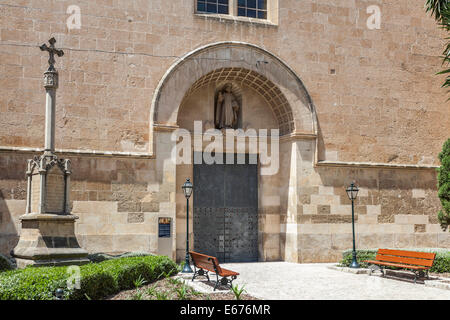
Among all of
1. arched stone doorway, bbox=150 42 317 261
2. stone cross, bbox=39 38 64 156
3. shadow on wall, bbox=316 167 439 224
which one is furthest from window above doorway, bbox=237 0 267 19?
stone cross, bbox=39 38 64 156

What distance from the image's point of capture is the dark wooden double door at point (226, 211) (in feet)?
54.3

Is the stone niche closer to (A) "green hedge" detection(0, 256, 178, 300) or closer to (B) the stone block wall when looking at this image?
(A) "green hedge" detection(0, 256, 178, 300)

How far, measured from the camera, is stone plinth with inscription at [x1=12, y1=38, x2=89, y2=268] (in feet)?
33.1

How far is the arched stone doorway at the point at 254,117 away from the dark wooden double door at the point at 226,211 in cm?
25

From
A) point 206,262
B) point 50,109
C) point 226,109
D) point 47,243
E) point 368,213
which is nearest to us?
point 47,243

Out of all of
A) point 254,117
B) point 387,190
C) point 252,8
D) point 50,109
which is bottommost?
point 387,190

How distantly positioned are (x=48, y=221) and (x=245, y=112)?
8.68 metres

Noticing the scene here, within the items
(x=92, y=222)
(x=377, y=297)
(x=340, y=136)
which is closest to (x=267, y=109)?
(x=340, y=136)

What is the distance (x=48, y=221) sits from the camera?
10.3 metres

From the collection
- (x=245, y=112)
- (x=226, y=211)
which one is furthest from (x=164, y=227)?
(x=245, y=112)

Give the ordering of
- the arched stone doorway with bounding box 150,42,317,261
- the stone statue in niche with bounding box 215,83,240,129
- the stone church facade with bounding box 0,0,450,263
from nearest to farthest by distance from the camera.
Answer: the stone church facade with bounding box 0,0,450,263, the arched stone doorway with bounding box 150,42,317,261, the stone statue in niche with bounding box 215,83,240,129

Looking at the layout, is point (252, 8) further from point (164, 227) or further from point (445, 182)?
point (445, 182)

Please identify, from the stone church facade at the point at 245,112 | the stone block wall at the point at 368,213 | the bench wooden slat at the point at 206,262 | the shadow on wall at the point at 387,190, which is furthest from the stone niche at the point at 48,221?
the shadow on wall at the point at 387,190

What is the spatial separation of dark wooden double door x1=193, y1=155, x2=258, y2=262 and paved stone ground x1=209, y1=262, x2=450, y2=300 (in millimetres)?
1997
